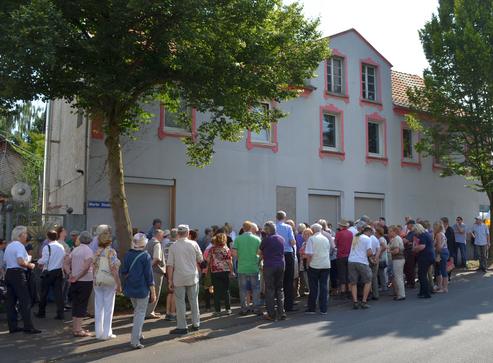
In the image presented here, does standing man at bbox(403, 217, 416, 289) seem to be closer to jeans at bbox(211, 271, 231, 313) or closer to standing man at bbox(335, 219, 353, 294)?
standing man at bbox(335, 219, 353, 294)

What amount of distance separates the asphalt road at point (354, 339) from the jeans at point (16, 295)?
251cm

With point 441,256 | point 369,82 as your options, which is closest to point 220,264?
point 441,256

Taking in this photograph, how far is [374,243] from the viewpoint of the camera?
1261cm

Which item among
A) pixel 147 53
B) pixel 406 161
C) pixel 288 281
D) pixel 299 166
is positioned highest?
pixel 147 53

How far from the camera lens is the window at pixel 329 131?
72.2 feet

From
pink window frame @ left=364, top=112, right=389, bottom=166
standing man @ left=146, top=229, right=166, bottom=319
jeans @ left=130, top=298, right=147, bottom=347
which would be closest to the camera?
jeans @ left=130, top=298, right=147, bottom=347

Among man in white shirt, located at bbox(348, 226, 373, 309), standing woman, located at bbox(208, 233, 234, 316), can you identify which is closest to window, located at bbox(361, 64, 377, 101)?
man in white shirt, located at bbox(348, 226, 373, 309)

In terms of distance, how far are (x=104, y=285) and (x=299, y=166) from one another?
12.7m

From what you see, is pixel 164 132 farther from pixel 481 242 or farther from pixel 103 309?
pixel 481 242

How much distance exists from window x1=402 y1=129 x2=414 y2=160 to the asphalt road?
13909 mm

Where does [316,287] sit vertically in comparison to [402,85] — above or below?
below

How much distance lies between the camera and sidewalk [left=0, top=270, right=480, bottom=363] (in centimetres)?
809

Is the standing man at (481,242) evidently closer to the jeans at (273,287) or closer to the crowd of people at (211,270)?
the crowd of people at (211,270)

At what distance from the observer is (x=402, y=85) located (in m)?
26.2
